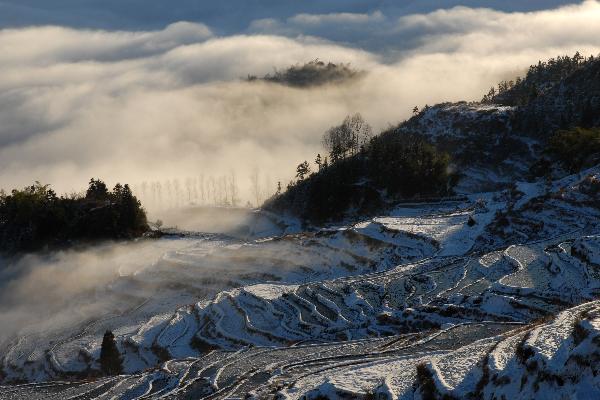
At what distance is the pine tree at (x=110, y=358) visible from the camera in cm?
5138

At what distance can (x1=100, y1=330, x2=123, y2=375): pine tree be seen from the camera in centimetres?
5138

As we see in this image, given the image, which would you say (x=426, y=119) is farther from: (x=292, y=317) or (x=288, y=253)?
(x=292, y=317)

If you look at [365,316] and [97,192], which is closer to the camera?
[365,316]

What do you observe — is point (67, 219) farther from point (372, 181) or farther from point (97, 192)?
point (372, 181)

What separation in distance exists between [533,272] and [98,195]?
91281mm

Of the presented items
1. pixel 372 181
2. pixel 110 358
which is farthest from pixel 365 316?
pixel 372 181

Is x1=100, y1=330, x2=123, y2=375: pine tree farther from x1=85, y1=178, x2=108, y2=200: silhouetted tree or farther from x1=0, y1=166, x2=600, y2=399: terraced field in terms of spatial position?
x1=85, y1=178, x2=108, y2=200: silhouetted tree

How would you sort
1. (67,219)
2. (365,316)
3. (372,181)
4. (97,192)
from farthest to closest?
(372,181), (97,192), (67,219), (365,316)

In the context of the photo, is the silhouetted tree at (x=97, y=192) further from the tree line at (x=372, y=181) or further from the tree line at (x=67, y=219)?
the tree line at (x=372, y=181)

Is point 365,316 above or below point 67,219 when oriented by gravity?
below

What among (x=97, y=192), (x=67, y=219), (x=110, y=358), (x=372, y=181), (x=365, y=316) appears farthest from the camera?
(x=372, y=181)

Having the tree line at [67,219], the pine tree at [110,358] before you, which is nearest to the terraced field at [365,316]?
the pine tree at [110,358]

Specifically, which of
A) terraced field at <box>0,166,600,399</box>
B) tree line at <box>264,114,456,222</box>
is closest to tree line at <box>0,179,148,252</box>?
terraced field at <box>0,166,600,399</box>

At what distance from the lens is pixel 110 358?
2040 inches
